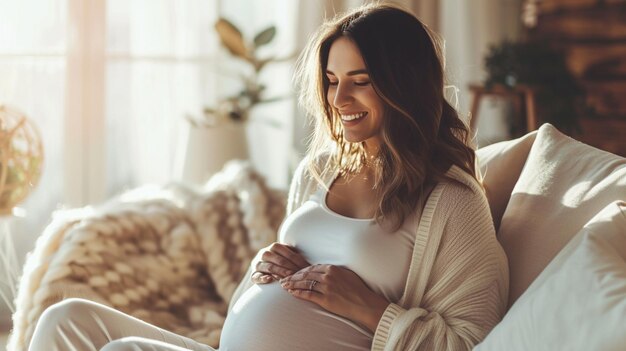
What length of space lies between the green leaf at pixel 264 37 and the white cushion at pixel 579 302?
2127 millimetres

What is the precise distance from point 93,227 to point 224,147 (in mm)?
1161

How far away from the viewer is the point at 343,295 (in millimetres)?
1466

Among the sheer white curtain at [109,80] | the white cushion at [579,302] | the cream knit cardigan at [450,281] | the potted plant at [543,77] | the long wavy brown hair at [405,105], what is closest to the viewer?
the white cushion at [579,302]

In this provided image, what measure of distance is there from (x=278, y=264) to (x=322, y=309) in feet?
0.45

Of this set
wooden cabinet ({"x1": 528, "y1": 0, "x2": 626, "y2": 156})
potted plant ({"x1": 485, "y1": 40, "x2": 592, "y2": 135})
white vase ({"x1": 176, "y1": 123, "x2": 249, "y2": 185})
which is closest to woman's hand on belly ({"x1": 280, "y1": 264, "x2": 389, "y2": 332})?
white vase ({"x1": 176, "y1": 123, "x2": 249, "y2": 185})

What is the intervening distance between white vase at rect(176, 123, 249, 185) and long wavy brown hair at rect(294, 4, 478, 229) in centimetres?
163

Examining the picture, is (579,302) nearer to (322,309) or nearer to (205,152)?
(322,309)

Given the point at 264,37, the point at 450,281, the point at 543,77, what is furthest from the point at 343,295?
the point at 543,77

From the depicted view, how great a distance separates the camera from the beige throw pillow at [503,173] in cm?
174

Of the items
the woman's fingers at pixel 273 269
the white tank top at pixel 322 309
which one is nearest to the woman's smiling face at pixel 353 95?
the white tank top at pixel 322 309

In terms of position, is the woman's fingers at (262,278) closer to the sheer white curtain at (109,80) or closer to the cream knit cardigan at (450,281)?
the cream knit cardigan at (450,281)

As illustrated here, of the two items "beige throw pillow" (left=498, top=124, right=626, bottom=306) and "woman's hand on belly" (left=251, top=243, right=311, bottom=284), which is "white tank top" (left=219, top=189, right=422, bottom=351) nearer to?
"woman's hand on belly" (left=251, top=243, right=311, bottom=284)

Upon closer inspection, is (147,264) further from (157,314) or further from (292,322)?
(292,322)

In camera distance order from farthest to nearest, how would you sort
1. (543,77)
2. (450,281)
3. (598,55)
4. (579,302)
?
(598,55) → (543,77) → (450,281) → (579,302)
